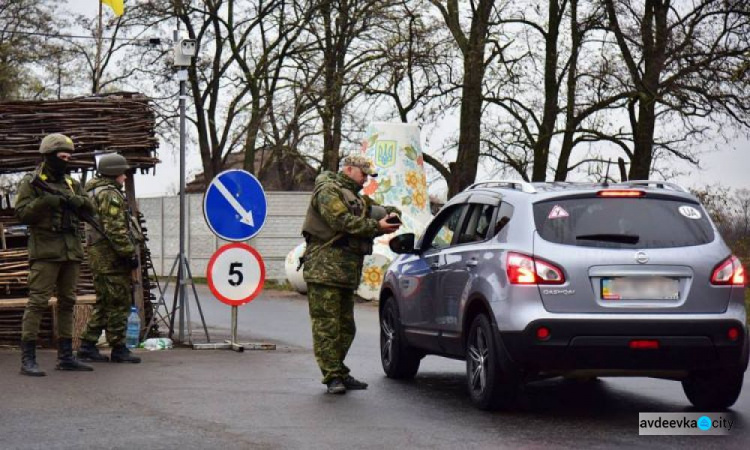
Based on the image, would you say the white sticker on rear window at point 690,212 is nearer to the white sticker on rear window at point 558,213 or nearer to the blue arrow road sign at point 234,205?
the white sticker on rear window at point 558,213

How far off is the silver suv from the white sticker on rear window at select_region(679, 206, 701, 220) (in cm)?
1

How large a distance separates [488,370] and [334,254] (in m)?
1.91

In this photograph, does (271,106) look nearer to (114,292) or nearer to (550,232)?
(114,292)

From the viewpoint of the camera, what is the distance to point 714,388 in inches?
380

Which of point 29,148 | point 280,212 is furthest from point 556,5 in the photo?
point 29,148

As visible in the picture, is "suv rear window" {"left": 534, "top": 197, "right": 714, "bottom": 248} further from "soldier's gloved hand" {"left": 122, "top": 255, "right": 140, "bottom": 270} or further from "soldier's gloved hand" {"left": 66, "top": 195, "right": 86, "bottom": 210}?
"soldier's gloved hand" {"left": 122, "top": 255, "right": 140, "bottom": 270}

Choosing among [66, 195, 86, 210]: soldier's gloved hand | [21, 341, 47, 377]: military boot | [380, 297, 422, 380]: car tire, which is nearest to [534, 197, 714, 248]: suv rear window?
[380, 297, 422, 380]: car tire

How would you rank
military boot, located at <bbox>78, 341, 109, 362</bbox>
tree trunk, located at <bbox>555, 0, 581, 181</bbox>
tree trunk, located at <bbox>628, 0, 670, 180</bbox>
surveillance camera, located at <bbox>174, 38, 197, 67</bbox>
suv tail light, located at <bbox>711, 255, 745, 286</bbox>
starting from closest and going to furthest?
1. suv tail light, located at <bbox>711, 255, 745, 286</bbox>
2. military boot, located at <bbox>78, 341, 109, 362</bbox>
3. surveillance camera, located at <bbox>174, 38, 197, 67</bbox>
4. tree trunk, located at <bbox>628, 0, 670, 180</bbox>
5. tree trunk, located at <bbox>555, 0, 581, 181</bbox>

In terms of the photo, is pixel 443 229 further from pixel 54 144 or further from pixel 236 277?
pixel 236 277

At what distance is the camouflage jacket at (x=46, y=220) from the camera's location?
1171cm

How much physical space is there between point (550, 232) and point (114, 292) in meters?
5.25

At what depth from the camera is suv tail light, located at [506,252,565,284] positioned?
355 inches

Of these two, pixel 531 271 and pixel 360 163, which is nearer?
Answer: pixel 531 271

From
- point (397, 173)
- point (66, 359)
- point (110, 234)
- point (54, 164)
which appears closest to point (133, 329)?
point (110, 234)
